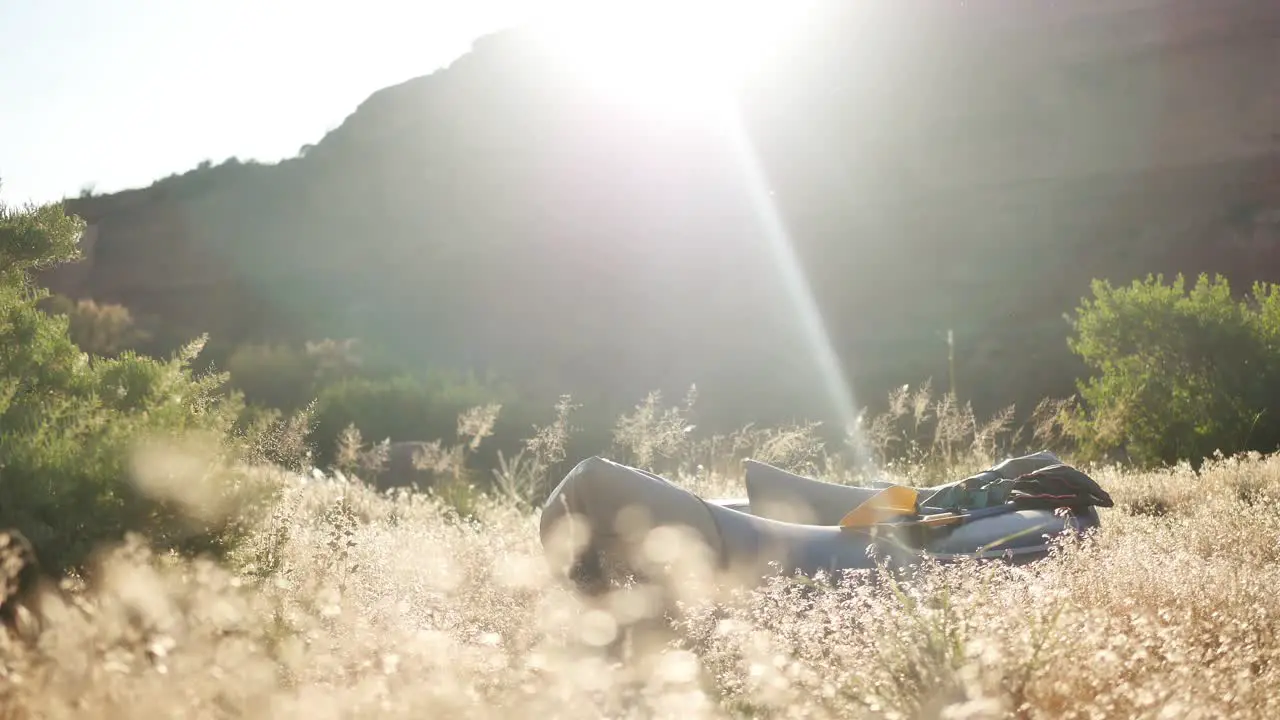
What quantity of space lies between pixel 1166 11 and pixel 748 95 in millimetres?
12900

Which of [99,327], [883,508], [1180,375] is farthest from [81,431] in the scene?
[99,327]

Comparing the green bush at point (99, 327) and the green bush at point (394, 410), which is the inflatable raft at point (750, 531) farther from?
the green bush at point (99, 327)

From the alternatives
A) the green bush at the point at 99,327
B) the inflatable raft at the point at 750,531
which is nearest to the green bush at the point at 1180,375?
the inflatable raft at the point at 750,531

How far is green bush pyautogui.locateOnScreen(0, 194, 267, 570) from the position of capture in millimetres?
2998

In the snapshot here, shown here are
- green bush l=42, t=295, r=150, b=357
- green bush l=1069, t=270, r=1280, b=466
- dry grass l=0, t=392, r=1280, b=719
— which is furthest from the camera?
green bush l=42, t=295, r=150, b=357

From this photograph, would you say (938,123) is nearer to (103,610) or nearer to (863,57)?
(863,57)

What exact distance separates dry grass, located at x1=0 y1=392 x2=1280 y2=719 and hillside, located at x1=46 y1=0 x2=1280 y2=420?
61.1 ft

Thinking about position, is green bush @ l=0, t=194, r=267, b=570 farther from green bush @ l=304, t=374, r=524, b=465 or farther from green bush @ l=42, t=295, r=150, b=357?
green bush @ l=42, t=295, r=150, b=357

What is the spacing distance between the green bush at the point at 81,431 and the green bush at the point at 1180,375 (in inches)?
337

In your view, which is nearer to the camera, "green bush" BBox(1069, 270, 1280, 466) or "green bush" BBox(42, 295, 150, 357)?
"green bush" BBox(1069, 270, 1280, 466)

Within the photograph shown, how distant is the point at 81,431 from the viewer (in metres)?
3.40

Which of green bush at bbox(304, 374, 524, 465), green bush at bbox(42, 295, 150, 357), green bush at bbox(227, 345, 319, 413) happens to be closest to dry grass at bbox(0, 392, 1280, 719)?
green bush at bbox(304, 374, 524, 465)

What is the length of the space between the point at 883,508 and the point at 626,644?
1.58 m

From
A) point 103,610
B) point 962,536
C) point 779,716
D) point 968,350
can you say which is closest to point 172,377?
point 103,610
